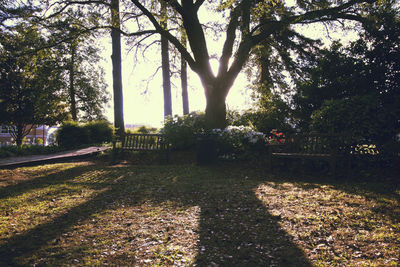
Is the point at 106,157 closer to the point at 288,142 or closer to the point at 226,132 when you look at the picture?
the point at 226,132

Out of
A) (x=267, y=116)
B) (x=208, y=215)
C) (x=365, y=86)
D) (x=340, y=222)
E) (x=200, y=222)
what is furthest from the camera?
(x=267, y=116)

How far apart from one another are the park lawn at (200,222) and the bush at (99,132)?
9.36 metres

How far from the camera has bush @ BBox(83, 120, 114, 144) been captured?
15906 millimetres

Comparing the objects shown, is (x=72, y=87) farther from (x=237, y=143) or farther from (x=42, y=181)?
(x=237, y=143)

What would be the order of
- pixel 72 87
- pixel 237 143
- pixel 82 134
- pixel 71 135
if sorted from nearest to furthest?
1. pixel 237 143
2. pixel 71 135
3. pixel 82 134
4. pixel 72 87

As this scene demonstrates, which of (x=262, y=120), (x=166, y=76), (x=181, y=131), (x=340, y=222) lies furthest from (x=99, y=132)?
(x=340, y=222)

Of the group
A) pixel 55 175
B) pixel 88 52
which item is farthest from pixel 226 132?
pixel 88 52

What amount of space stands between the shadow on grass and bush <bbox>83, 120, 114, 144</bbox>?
8455 mm

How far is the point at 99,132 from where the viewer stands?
16.4 m

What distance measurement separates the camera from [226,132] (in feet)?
31.0

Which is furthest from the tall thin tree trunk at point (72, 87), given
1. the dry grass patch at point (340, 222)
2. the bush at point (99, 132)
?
the dry grass patch at point (340, 222)

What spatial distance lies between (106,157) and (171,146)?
9.63ft

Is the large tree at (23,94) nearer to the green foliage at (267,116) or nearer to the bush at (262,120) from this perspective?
the bush at (262,120)

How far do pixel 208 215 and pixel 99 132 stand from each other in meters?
13.8
